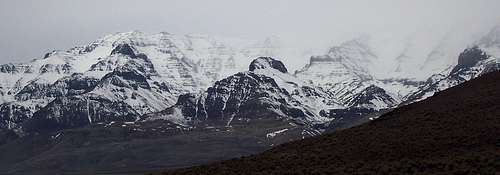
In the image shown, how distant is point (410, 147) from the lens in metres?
112

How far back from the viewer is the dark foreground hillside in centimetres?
10200

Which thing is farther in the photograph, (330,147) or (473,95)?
(473,95)

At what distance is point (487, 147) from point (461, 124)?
13.6 m

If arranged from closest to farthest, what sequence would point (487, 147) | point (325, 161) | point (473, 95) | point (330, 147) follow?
point (487, 147) < point (325, 161) < point (330, 147) < point (473, 95)

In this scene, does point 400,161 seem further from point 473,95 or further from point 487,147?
point 473,95

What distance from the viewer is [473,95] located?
135 m

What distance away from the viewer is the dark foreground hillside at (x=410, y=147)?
102m

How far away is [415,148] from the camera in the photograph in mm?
111000

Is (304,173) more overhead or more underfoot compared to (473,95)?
more underfoot

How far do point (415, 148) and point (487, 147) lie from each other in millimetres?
9299

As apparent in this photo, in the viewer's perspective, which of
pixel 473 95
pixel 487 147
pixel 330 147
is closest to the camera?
pixel 487 147

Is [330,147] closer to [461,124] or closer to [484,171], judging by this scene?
[461,124]

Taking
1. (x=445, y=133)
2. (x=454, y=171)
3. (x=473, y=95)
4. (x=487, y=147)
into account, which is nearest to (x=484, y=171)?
(x=454, y=171)

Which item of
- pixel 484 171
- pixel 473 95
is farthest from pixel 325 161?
pixel 473 95
